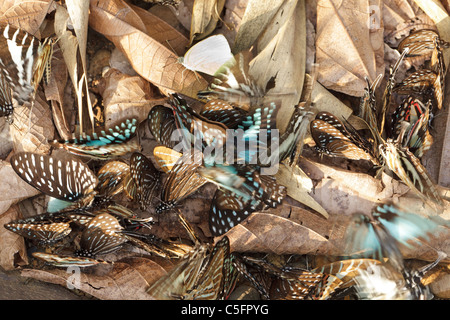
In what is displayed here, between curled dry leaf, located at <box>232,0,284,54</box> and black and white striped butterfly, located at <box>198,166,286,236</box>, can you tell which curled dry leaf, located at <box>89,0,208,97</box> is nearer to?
curled dry leaf, located at <box>232,0,284,54</box>

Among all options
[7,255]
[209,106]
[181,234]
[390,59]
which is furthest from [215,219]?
[390,59]

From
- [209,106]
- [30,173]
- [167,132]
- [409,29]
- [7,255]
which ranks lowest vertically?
[7,255]

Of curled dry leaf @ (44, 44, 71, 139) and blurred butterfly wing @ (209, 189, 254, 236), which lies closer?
blurred butterfly wing @ (209, 189, 254, 236)

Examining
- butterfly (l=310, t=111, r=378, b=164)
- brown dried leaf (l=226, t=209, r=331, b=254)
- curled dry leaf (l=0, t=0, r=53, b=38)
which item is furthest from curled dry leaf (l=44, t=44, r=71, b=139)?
butterfly (l=310, t=111, r=378, b=164)

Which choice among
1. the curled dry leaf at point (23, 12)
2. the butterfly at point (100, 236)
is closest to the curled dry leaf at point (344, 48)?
the butterfly at point (100, 236)

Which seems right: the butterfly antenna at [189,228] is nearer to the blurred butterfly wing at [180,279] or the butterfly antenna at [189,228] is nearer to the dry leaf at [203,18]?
the blurred butterfly wing at [180,279]

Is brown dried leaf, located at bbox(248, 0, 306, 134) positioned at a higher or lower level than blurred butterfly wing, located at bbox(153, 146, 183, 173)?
higher
